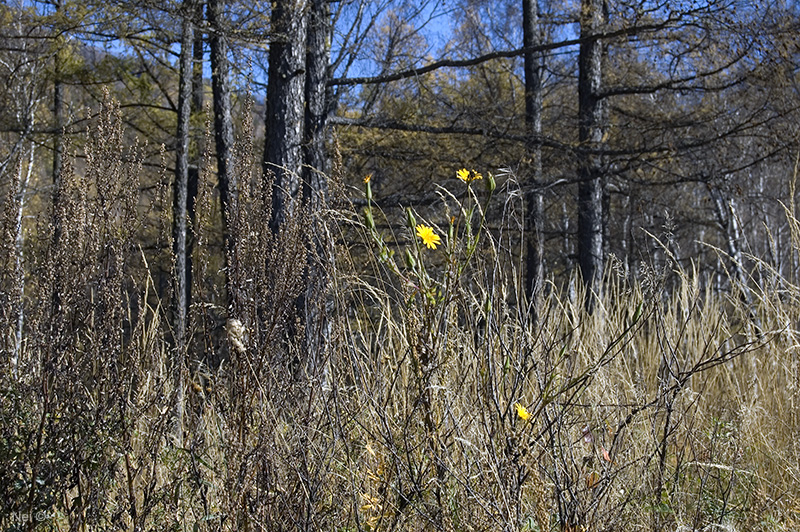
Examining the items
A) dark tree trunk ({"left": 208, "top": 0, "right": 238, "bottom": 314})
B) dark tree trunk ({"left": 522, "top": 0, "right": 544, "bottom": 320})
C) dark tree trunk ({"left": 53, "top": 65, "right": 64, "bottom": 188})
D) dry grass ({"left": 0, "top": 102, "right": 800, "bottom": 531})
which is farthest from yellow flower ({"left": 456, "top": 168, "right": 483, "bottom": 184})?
dark tree trunk ({"left": 53, "top": 65, "right": 64, "bottom": 188})

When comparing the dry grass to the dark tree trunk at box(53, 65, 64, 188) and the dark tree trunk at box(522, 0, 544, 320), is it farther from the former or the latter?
the dark tree trunk at box(53, 65, 64, 188)

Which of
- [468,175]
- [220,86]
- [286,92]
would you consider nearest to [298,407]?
[468,175]

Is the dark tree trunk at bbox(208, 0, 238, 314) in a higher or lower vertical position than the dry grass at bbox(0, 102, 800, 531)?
higher

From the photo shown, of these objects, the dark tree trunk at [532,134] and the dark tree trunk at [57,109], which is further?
the dark tree trunk at [57,109]

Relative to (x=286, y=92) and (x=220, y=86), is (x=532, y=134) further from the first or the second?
(x=220, y=86)

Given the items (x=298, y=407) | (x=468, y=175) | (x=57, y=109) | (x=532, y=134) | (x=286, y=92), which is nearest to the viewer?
(x=468, y=175)

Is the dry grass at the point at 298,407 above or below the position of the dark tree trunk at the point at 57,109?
below

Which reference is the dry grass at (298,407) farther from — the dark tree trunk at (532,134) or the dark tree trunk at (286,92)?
the dark tree trunk at (532,134)

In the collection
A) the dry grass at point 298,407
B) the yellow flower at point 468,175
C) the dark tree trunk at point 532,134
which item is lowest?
the dry grass at point 298,407

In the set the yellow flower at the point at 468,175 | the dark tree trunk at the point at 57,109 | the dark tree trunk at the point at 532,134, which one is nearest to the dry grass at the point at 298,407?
the yellow flower at the point at 468,175

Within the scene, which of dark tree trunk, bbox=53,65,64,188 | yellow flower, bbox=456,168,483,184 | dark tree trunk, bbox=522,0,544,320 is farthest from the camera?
dark tree trunk, bbox=53,65,64,188

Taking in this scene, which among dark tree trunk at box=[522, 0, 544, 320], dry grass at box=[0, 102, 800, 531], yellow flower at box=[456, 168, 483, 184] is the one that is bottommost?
dry grass at box=[0, 102, 800, 531]

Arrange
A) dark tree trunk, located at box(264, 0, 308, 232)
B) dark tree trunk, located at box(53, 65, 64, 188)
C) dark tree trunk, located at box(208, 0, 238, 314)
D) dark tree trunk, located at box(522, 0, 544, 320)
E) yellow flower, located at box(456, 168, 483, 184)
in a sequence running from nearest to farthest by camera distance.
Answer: yellow flower, located at box(456, 168, 483, 184) → dark tree trunk, located at box(264, 0, 308, 232) → dark tree trunk, located at box(208, 0, 238, 314) → dark tree trunk, located at box(522, 0, 544, 320) → dark tree trunk, located at box(53, 65, 64, 188)

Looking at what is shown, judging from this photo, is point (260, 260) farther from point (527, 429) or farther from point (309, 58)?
point (309, 58)
